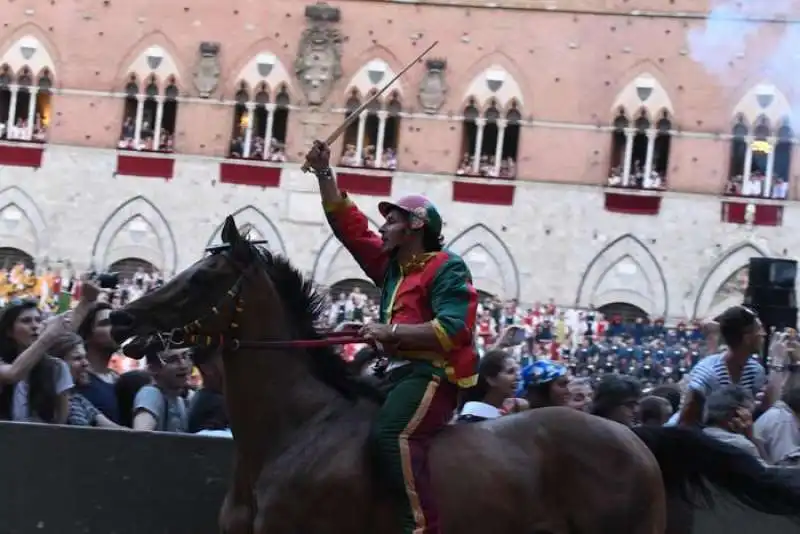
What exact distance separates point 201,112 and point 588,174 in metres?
8.02

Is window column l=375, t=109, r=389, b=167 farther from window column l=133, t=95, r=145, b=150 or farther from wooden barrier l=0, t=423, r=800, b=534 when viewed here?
wooden barrier l=0, t=423, r=800, b=534

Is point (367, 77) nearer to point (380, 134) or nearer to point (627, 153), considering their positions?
point (380, 134)

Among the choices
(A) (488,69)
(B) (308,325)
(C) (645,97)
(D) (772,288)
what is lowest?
(B) (308,325)

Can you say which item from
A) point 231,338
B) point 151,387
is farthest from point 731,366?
point 231,338

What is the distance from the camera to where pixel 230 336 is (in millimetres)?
5578

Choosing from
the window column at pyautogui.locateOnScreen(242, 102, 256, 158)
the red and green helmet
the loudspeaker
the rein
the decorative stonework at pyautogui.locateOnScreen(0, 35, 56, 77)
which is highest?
the decorative stonework at pyautogui.locateOnScreen(0, 35, 56, 77)

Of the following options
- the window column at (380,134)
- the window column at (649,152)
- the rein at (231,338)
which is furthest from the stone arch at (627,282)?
the rein at (231,338)

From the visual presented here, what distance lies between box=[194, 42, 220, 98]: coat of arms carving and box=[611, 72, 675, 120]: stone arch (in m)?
8.13

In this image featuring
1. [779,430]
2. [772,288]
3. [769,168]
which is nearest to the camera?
[779,430]

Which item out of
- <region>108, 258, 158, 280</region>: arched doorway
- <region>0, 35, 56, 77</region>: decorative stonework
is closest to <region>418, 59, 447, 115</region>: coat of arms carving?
<region>108, 258, 158, 280</region>: arched doorway

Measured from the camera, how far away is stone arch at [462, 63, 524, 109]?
26156 mm

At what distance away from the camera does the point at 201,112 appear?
88.0ft

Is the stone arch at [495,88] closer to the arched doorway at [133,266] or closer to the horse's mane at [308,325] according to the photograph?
the arched doorway at [133,266]

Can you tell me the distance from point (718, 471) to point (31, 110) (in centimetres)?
2353
